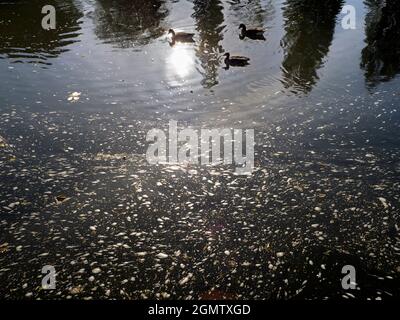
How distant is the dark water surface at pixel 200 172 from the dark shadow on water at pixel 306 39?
5.5 inches

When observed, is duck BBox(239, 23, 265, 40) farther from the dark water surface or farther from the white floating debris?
the white floating debris

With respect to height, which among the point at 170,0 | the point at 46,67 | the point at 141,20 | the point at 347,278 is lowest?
the point at 347,278

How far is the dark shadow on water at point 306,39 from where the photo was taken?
16.2 m

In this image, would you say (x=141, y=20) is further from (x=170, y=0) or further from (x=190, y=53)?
(x=190, y=53)

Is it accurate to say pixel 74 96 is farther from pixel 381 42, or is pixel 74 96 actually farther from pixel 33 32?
pixel 381 42

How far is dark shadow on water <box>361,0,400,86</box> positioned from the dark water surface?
14 centimetres

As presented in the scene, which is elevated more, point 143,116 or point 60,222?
point 143,116

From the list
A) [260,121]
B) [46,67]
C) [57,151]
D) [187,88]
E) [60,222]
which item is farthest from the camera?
[46,67]

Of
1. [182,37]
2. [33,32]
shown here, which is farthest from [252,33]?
[33,32]

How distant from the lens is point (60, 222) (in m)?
9.02

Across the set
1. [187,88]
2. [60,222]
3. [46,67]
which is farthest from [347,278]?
[46,67]

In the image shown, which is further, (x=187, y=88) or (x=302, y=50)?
(x=302, y=50)

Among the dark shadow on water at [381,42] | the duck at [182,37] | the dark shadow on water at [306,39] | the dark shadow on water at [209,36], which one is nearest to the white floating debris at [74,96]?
the dark shadow on water at [209,36]

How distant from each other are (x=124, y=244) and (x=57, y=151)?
4865mm
